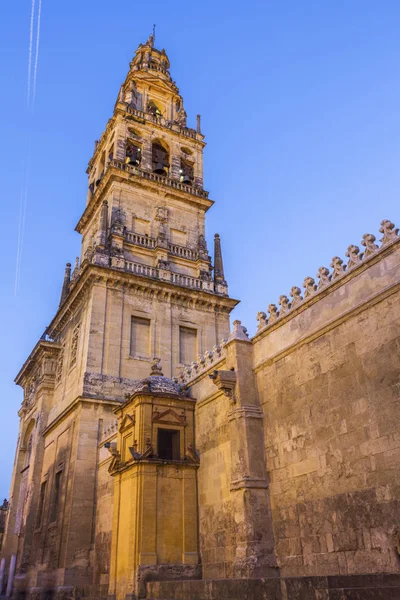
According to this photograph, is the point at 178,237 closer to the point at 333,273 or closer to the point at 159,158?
the point at 159,158

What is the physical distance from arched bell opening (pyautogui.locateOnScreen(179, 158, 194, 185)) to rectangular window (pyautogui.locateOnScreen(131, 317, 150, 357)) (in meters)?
11.4

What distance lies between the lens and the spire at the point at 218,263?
29688 mm

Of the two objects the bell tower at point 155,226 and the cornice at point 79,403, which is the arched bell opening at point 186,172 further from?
the cornice at point 79,403

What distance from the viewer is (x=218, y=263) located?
30344 millimetres

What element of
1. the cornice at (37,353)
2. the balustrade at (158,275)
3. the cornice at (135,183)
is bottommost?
the cornice at (37,353)

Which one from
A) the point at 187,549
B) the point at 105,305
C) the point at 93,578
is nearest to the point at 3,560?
the point at 93,578

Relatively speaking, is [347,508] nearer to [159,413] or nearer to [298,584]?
[298,584]

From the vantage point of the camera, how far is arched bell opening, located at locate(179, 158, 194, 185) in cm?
3371

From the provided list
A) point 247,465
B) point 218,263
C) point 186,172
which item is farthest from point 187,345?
point 247,465

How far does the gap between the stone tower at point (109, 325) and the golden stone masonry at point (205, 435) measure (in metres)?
0.10

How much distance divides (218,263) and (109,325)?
8.56 meters

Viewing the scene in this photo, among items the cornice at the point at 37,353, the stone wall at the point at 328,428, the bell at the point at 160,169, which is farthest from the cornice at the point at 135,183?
the stone wall at the point at 328,428

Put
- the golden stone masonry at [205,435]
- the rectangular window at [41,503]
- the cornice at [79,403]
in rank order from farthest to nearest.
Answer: the rectangular window at [41,503]
the cornice at [79,403]
the golden stone masonry at [205,435]

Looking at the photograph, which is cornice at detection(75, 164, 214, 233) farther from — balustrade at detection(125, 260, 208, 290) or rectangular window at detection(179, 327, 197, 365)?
rectangular window at detection(179, 327, 197, 365)
